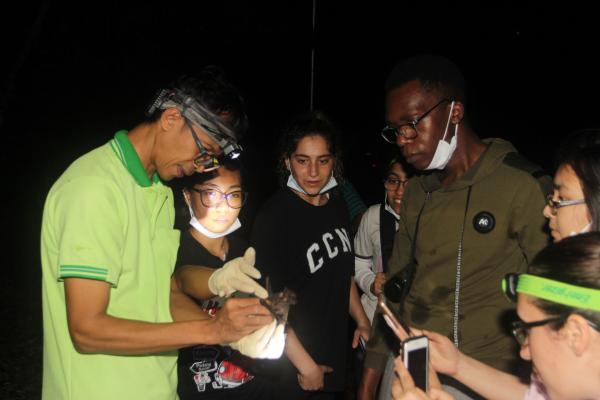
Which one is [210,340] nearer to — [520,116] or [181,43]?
[181,43]

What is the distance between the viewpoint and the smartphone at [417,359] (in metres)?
1.65

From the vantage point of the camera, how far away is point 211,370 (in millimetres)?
2727

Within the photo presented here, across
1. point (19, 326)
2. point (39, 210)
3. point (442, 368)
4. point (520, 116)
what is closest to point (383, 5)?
point (520, 116)

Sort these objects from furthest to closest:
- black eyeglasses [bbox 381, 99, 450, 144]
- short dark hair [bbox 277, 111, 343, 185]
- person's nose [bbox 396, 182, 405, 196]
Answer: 1. person's nose [bbox 396, 182, 405, 196]
2. short dark hair [bbox 277, 111, 343, 185]
3. black eyeglasses [bbox 381, 99, 450, 144]

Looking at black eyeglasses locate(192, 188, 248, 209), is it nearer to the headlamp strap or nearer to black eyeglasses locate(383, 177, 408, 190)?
black eyeglasses locate(383, 177, 408, 190)

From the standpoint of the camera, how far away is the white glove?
2.35 m

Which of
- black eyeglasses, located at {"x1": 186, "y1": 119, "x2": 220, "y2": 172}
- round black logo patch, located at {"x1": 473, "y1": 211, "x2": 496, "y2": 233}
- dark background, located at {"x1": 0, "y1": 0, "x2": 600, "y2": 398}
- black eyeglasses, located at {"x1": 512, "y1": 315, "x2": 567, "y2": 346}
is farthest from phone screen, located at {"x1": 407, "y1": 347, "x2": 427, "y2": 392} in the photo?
Result: dark background, located at {"x1": 0, "y1": 0, "x2": 600, "y2": 398}

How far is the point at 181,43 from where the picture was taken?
13898 mm

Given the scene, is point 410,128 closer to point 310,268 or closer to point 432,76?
point 432,76

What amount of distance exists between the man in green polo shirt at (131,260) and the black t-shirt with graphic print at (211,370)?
1.51 ft

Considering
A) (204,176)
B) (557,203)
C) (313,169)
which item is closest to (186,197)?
(204,176)

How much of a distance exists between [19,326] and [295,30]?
1254cm

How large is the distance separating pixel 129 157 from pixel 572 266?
5.27 feet

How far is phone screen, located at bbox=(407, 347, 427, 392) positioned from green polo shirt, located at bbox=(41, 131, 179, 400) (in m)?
1.01
